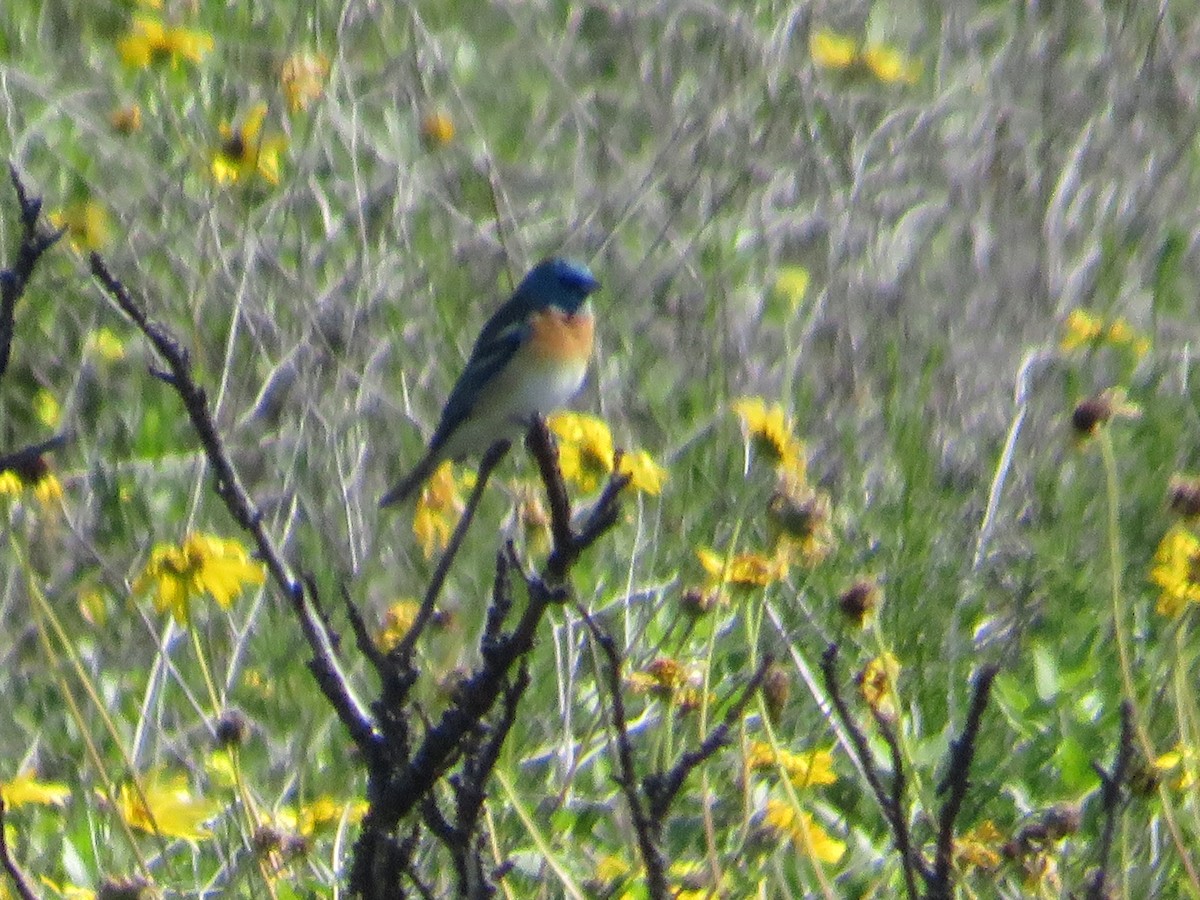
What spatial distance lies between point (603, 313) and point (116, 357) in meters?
1.07

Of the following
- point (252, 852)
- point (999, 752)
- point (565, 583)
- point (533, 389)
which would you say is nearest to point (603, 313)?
point (533, 389)

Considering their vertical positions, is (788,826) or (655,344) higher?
(788,826)

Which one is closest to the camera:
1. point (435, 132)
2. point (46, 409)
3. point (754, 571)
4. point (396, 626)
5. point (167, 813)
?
point (167, 813)

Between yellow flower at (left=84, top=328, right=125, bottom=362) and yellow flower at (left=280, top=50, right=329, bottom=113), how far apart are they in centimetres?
67

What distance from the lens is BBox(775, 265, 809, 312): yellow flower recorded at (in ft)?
14.8

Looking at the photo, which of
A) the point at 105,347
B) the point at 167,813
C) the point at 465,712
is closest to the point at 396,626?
the point at 167,813

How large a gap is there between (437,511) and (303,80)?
1207mm

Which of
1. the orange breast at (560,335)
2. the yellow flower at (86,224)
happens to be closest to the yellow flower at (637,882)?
the orange breast at (560,335)

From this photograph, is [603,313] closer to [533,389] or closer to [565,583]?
[533,389]

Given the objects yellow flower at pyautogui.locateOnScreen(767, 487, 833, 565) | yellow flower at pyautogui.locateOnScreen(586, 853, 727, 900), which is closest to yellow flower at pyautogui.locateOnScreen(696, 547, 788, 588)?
yellow flower at pyautogui.locateOnScreen(767, 487, 833, 565)

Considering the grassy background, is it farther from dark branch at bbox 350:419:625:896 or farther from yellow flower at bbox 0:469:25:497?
dark branch at bbox 350:419:625:896

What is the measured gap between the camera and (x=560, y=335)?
13.1 ft

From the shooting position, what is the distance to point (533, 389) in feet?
13.0

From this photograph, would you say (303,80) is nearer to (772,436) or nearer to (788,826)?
(772,436)
